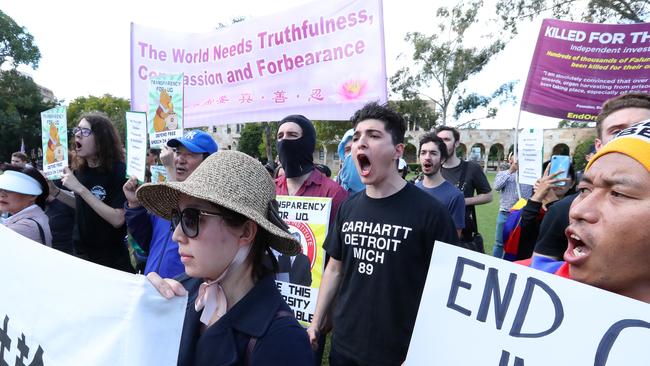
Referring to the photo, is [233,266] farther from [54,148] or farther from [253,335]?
[54,148]

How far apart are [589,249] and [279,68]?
164 inches

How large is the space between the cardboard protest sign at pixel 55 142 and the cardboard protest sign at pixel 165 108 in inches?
34.4

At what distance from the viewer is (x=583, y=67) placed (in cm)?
410

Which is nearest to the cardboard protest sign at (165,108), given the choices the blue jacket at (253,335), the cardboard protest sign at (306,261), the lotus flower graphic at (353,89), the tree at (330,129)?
the cardboard protest sign at (306,261)

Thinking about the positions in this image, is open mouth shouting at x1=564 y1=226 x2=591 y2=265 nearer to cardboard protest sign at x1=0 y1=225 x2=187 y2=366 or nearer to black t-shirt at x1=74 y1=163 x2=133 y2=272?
cardboard protest sign at x1=0 y1=225 x2=187 y2=366

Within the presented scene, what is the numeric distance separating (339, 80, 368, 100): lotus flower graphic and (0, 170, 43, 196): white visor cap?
118 inches

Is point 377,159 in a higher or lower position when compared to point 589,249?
higher

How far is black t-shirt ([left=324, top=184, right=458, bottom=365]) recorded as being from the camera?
2131 millimetres

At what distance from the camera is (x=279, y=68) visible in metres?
4.65

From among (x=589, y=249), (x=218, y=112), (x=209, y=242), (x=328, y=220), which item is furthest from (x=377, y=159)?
(x=218, y=112)

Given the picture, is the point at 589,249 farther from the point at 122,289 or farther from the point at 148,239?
the point at 148,239

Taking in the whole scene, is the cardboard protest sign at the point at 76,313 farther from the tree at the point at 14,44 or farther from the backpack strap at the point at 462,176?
the tree at the point at 14,44

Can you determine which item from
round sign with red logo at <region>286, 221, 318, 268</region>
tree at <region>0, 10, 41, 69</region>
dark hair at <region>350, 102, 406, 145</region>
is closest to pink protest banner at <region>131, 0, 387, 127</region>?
dark hair at <region>350, 102, 406, 145</region>

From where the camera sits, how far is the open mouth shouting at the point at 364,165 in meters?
2.42
